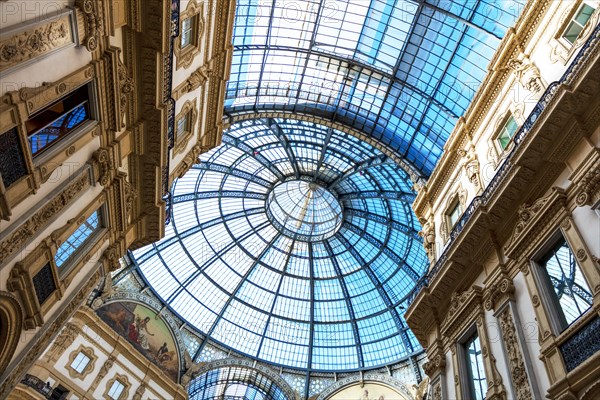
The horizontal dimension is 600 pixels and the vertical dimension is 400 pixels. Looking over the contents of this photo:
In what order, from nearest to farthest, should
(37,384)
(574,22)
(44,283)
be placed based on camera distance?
(44,283) → (574,22) → (37,384)

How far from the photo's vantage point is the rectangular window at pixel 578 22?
43.3 feet

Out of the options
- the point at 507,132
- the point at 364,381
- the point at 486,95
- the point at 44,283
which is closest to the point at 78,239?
the point at 44,283

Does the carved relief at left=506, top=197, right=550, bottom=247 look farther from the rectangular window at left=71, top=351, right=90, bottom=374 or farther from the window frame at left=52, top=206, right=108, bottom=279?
the rectangular window at left=71, top=351, right=90, bottom=374

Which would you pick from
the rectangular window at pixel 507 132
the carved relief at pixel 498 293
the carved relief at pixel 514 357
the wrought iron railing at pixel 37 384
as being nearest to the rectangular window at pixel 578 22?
the rectangular window at pixel 507 132

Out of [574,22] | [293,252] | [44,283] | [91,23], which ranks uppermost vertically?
[293,252]

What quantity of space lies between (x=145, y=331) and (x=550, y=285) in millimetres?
28866

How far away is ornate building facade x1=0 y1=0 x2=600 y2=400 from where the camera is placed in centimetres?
1091

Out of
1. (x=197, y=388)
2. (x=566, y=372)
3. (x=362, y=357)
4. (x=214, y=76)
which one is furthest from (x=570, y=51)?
(x=197, y=388)

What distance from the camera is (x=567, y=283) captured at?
36.9 feet

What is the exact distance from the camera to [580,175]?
11.2 m

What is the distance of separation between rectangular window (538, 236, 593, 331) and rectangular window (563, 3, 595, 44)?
6.17 m

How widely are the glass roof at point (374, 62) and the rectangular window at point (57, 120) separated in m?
16.4

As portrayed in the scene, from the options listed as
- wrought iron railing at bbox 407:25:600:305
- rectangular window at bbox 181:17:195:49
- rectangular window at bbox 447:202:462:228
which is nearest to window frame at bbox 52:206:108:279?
rectangular window at bbox 181:17:195:49

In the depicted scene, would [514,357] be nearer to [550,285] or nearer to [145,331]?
[550,285]
